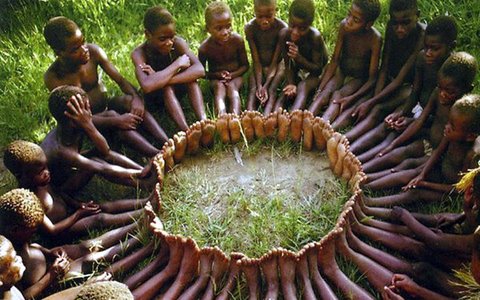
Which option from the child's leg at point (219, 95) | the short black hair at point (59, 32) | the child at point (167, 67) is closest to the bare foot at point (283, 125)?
the child's leg at point (219, 95)

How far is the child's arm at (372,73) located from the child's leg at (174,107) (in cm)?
117

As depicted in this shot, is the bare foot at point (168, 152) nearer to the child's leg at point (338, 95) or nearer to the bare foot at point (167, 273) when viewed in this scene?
the bare foot at point (167, 273)

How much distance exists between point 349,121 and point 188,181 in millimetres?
1277

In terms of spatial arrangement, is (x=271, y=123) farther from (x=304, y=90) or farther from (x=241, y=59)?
(x=241, y=59)

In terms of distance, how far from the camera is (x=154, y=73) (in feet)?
16.5

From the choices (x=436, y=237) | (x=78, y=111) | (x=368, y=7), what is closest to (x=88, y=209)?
(x=78, y=111)

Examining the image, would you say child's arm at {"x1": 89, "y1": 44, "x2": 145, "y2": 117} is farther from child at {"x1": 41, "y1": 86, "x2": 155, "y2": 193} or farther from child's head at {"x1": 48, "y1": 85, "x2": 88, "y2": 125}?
child's head at {"x1": 48, "y1": 85, "x2": 88, "y2": 125}

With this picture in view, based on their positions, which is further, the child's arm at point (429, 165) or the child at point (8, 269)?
the child's arm at point (429, 165)

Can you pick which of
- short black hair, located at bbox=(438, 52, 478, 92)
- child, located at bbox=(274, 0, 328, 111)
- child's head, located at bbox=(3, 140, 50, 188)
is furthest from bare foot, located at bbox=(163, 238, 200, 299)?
short black hair, located at bbox=(438, 52, 478, 92)

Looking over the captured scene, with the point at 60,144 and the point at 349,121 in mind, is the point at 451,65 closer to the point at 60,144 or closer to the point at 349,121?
the point at 349,121

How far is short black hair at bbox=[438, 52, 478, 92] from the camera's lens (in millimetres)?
4180

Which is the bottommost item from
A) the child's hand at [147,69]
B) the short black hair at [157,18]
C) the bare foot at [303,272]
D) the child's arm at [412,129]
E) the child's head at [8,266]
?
the bare foot at [303,272]

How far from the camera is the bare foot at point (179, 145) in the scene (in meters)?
4.67

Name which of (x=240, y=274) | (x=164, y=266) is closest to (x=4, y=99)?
(x=164, y=266)
